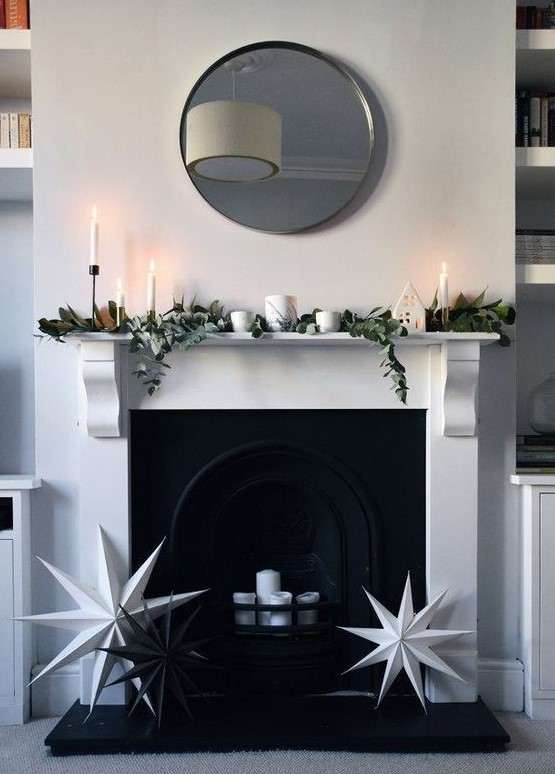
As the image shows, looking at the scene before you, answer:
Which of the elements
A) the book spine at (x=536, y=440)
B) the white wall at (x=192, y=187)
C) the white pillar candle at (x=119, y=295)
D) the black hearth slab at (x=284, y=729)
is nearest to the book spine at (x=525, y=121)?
the white wall at (x=192, y=187)

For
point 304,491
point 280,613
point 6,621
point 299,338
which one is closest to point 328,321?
point 299,338

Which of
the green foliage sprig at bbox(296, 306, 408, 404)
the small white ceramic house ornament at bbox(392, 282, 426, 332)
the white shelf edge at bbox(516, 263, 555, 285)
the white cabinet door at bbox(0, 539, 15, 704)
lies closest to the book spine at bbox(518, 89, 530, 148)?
the white shelf edge at bbox(516, 263, 555, 285)

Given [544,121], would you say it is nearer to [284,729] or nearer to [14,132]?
[14,132]

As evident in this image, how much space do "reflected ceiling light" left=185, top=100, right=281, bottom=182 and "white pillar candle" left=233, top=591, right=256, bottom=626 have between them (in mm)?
1308

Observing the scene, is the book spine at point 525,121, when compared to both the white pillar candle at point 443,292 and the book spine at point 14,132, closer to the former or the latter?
the white pillar candle at point 443,292

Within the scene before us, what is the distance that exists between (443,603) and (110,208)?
1590 millimetres

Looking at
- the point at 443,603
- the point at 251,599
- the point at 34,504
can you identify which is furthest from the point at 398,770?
the point at 34,504

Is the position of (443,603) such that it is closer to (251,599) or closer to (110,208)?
(251,599)

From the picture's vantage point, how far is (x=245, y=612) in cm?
245

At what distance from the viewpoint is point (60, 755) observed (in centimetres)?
205

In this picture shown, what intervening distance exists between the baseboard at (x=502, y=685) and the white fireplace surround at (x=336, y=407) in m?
0.10

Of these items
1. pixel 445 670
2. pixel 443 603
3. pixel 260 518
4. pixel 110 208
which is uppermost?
pixel 110 208

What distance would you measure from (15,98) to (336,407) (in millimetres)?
1552

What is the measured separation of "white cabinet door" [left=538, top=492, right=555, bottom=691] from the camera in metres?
2.30
